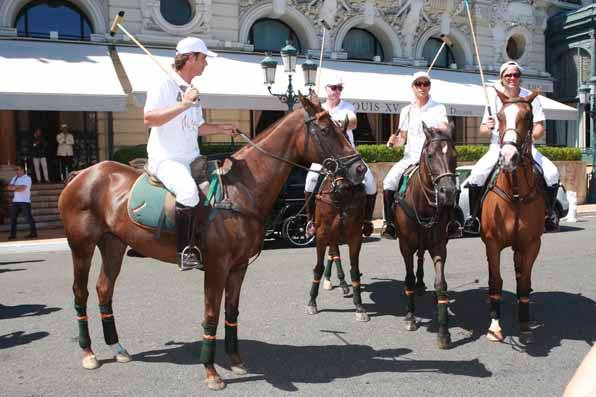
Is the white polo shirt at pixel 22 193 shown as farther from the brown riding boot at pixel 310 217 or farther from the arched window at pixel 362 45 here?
the arched window at pixel 362 45

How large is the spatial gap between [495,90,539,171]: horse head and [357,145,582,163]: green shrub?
9.99 metres

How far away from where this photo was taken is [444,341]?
16.1 feet

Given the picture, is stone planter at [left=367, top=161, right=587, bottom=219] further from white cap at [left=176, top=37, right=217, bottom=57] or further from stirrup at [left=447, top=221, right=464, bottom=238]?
white cap at [left=176, top=37, right=217, bottom=57]

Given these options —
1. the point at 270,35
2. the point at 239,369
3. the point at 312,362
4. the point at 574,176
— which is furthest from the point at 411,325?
the point at 574,176

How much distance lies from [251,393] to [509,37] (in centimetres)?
2454

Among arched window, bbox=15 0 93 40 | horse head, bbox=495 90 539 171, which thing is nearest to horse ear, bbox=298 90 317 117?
horse head, bbox=495 90 539 171

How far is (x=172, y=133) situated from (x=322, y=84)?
11.5 m

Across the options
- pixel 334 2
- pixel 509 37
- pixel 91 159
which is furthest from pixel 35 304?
pixel 509 37

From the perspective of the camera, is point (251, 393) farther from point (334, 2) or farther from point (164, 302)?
point (334, 2)

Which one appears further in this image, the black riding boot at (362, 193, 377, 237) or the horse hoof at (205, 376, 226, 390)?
the black riding boot at (362, 193, 377, 237)

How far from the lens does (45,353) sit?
491 cm

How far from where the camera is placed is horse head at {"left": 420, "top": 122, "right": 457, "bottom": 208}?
4859mm

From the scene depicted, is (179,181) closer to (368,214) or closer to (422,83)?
(422,83)

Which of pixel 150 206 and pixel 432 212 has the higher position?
pixel 150 206
